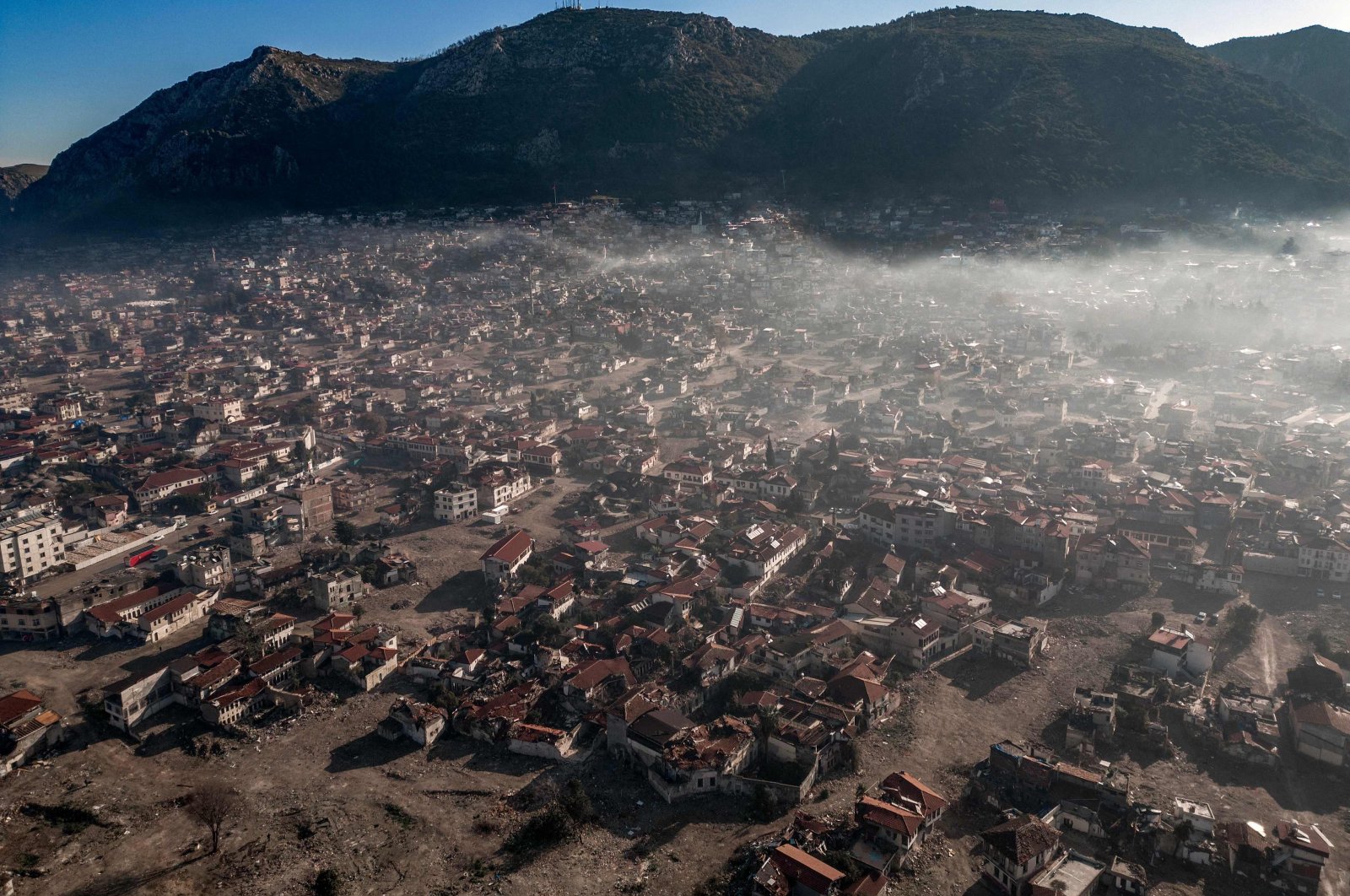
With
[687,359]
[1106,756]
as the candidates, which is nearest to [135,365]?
[687,359]

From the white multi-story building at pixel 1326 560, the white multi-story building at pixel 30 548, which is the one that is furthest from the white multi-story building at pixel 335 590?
the white multi-story building at pixel 1326 560

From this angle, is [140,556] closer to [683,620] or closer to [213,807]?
[213,807]

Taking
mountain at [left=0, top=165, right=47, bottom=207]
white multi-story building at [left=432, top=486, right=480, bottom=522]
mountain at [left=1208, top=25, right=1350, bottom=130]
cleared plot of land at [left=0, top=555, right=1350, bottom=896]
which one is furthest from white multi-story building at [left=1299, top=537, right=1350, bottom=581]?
mountain at [left=0, top=165, right=47, bottom=207]

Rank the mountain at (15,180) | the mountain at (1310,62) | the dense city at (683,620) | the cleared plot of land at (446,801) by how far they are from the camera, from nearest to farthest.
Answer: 1. the cleared plot of land at (446,801)
2. the dense city at (683,620)
3. the mountain at (1310,62)
4. the mountain at (15,180)

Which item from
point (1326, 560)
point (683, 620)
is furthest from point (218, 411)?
point (1326, 560)

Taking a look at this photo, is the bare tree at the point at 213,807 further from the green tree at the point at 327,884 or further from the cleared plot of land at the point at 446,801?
the green tree at the point at 327,884

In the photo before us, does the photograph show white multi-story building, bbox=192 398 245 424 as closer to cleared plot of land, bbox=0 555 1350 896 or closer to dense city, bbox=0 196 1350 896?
dense city, bbox=0 196 1350 896

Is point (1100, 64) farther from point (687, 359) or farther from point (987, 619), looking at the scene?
point (987, 619)
